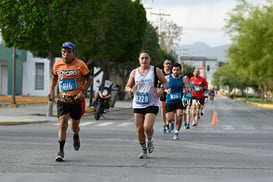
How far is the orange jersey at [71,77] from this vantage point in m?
9.50

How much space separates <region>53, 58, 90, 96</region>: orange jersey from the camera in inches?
374

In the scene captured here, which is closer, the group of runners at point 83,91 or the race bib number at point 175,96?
the group of runners at point 83,91

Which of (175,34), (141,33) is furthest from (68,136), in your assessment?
(175,34)

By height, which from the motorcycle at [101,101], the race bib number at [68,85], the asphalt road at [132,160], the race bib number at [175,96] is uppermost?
the race bib number at [68,85]

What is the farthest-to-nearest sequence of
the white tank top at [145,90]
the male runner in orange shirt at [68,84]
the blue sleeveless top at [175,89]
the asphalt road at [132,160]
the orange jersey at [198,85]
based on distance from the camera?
the orange jersey at [198,85]
the blue sleeveless top at [175,89]
the white tank top at [145,90]
the male runner in orange shirt at [68,84]
the asphalt road at [132,160]

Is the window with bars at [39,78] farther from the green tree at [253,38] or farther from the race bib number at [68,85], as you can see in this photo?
the race bib number at [68,85]

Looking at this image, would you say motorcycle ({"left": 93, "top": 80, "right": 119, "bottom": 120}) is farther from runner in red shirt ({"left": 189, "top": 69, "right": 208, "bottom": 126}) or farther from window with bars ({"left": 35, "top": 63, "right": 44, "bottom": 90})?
window with bars ({"left": 35, "top": 63, "right": 44, "bottom": 90})

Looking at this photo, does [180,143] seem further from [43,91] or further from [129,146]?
[43,91]

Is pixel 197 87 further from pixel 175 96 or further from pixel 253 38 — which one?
pixel 253 38

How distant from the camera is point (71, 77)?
31.2 ft

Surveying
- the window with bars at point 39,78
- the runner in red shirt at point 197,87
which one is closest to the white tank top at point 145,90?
the runner in red shirt at point 197,87

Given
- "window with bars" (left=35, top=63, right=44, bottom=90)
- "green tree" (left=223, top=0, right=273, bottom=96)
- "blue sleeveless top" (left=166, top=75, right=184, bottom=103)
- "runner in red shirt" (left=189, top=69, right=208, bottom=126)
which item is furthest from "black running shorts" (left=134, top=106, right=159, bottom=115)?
"window with bars" (left=35, top=63, right=44, bottom=90)

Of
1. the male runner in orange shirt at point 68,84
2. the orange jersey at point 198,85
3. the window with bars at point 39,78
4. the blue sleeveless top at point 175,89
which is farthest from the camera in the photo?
the window with bars at point 39,78

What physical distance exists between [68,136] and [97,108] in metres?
9.25
